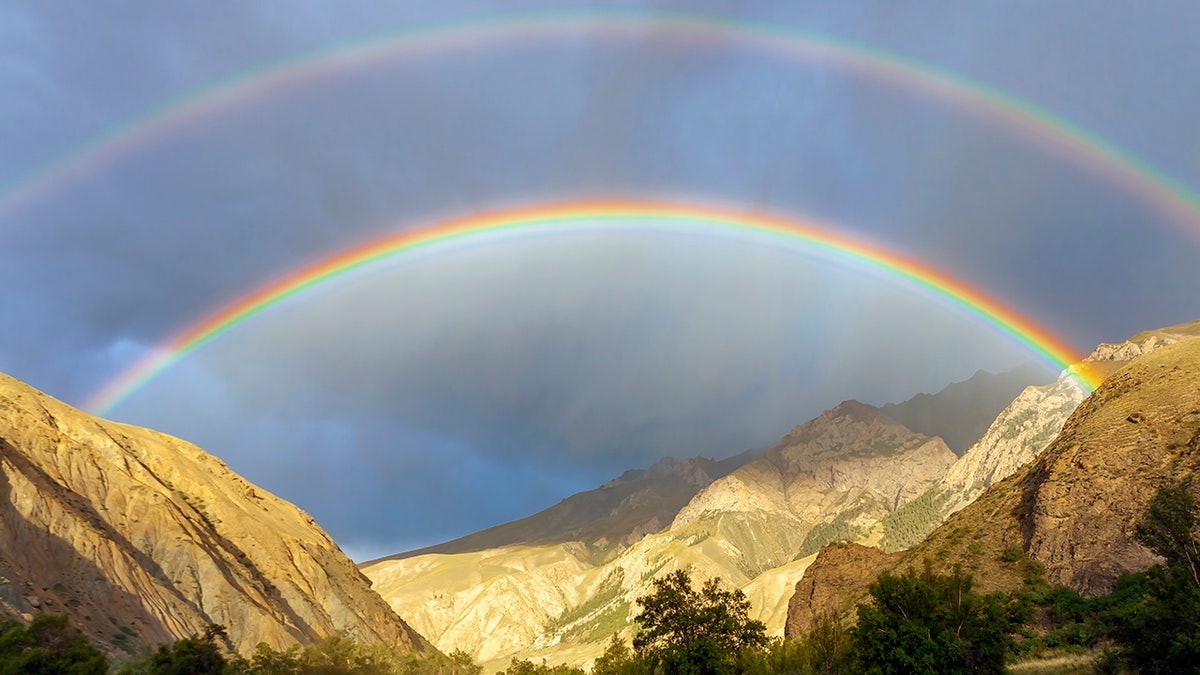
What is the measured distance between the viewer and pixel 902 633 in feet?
155

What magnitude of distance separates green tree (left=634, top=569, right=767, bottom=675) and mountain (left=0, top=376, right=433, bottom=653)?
50.3 metres

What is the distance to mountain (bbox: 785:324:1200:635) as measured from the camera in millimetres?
Result: 64250

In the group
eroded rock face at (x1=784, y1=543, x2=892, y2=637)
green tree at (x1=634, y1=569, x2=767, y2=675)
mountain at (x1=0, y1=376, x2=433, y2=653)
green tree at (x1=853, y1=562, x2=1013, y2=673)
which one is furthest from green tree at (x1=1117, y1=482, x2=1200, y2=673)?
mountain at (x1=0, y1=376, x2=433, y2=653)

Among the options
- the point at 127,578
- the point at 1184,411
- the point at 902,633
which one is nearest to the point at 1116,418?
the point at 1184,411

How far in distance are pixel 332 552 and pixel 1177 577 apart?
132 meters

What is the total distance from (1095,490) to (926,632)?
35.3 m

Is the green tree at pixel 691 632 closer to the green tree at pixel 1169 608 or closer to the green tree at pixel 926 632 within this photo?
the green tree at pixel 926 632

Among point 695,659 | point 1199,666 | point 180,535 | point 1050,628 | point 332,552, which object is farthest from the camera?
point 332,552

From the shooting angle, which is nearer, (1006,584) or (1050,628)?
(1050,628)

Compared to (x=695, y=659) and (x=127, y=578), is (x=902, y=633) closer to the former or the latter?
(x=695, y=659)

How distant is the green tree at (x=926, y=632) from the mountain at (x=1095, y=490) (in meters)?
17.7

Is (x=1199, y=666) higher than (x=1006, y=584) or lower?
lower

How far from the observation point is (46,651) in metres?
52.0

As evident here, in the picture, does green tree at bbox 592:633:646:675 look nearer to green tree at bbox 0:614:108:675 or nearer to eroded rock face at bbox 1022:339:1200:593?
eroded rock face at bbox 1022:339:1200:593
